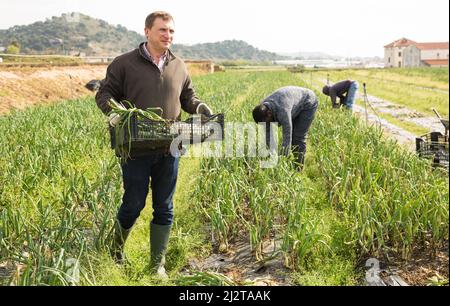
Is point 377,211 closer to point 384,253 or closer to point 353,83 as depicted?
point 384,253

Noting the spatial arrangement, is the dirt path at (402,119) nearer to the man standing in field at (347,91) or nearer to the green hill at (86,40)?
the man standing in field at (347,91)

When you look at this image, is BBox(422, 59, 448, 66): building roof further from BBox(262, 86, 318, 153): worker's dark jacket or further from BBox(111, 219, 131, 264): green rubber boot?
BBox(111, 219, 131, 264): green rubber boot

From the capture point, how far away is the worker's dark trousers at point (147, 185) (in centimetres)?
230

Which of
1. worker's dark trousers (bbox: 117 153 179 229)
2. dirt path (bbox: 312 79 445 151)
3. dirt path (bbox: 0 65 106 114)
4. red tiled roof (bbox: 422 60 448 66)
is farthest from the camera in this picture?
red tiled roof (bbox: 422 60 448 66)

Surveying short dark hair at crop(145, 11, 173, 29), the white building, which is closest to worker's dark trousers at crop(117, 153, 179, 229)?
short dark hair at crop(145, 11, 173, 29)

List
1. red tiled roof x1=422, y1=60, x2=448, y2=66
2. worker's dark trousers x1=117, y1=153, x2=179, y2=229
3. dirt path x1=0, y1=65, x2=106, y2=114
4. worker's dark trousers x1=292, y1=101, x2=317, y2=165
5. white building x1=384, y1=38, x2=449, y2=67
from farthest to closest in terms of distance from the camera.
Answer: white building x1=384, y1=38, x2=449, y2=67
red tiled roof x1=422, y1=60, x2=448, y2=66
dirt path x1=0, y1=65, x2=106, y2=114
worker's dark trousers x1=292, y1=101, x2=317, y2=165
worker's dark trousers x1=117, y1=153, x2=179, y2=229

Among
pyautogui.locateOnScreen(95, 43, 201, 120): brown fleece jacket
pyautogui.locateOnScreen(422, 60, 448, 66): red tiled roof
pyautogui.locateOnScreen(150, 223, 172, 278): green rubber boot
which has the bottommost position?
pyautogui.locateOnScreen(150, 223, 172, 278): green rubber boot

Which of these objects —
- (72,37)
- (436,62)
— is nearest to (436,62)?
(436,62)

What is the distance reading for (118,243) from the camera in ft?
8.12

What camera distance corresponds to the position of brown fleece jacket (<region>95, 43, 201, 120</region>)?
226 centimetres

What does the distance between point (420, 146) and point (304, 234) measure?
2.15m

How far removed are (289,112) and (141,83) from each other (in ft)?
6.20

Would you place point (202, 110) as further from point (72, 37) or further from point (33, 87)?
point (72, 37)
